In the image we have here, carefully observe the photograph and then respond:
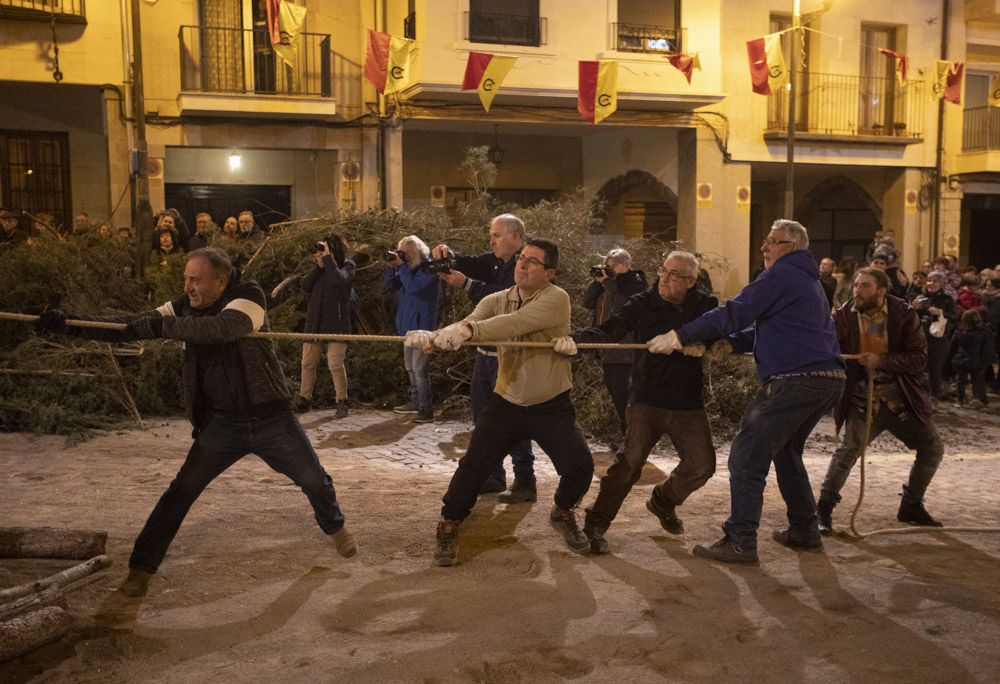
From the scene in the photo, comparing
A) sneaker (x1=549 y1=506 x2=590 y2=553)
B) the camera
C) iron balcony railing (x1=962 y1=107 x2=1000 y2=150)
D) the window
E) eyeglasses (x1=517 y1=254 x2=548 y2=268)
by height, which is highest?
iron balcony railing (x1=962 y1=107 x2=1000 y2=150)

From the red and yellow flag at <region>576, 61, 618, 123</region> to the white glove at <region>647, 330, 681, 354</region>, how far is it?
12217mm

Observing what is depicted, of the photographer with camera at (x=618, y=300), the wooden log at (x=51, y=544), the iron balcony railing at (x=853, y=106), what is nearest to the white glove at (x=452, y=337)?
the wooden log at (x=51, y=544)

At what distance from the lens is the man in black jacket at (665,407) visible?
18.9 ft

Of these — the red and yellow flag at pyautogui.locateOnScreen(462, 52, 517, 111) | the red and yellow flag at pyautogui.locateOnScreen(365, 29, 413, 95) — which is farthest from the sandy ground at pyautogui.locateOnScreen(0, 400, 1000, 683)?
the red and yellow flag at pyautogui.locateOnScreen(365, 29, 413, 95)

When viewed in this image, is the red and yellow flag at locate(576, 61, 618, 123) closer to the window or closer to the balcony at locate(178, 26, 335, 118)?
the balcony at locate(178, 26, 335, 118)

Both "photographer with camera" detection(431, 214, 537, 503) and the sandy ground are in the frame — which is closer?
the sandy ground

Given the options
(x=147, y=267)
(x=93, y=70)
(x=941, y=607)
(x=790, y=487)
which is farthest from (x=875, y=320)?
(x=93, y=70)

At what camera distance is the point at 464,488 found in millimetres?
5484

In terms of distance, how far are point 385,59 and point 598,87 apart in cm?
371

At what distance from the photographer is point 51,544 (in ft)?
17.4

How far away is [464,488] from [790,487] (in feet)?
6.42

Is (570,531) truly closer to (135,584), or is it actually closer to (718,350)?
(718,350)

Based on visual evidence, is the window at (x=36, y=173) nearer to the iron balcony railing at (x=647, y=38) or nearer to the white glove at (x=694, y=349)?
the iron balcony railing at (x=647, y=38)

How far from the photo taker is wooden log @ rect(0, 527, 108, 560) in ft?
17.4
